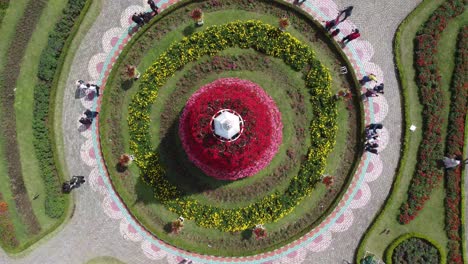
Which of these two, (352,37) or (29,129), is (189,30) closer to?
(352,37)

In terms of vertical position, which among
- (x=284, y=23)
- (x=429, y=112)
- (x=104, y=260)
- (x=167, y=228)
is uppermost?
(x=284, y=23)

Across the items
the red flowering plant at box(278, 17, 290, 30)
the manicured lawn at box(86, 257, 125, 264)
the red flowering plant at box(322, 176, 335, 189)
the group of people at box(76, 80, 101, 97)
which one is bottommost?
the manicured lawn at box(86, 257, 125, 264)

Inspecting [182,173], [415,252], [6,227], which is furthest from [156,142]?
[415,252]

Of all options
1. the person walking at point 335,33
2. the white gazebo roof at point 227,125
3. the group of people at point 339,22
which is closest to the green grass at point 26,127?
the white gazebo roof at point 227,125

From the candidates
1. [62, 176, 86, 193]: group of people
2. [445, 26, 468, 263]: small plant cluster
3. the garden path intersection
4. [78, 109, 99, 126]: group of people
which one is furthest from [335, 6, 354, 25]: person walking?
[62, 176, 86, 193]: group of people

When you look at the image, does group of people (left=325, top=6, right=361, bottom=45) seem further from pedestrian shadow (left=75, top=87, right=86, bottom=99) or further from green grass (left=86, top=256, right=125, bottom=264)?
green grass (left=86, top=256, right=125, bottom=264)

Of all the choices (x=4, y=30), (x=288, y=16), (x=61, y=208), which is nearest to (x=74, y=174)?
(x=61, y=208)
